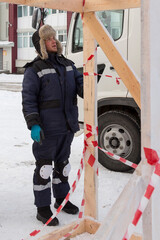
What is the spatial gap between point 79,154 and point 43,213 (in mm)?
2649

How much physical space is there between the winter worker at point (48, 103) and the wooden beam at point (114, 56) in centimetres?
64

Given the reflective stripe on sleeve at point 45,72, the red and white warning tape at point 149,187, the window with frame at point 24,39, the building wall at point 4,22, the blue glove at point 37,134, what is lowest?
the blue glove at point 37,134

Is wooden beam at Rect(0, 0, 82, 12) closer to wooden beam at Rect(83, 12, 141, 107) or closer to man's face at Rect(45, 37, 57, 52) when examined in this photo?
wooden beam at Rect(83, 12, 141, 107)

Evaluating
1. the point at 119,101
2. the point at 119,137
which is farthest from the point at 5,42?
the point at 119,137

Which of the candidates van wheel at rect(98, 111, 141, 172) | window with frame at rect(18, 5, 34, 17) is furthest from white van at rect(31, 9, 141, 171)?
window with frame at rect(18, 5, 34, 17)

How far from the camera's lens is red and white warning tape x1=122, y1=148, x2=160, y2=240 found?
143 centimetres

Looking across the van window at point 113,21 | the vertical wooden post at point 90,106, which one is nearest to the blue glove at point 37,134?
the vertical wooden post at point 90,106

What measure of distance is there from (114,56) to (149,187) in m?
1.52

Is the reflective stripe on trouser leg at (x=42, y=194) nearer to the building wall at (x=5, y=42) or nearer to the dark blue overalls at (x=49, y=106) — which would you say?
the dark blue overalls at (x=49, y=106)

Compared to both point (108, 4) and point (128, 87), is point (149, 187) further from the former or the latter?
point (108, 4)

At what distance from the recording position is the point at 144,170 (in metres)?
1.52

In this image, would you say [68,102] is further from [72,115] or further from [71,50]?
[71,50]

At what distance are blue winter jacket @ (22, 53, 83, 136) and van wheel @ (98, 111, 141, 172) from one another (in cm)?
150

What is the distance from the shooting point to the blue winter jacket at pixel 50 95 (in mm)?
3303
